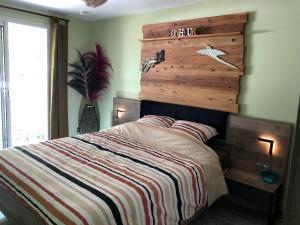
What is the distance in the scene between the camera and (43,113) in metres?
4.02

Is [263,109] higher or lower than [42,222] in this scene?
higher

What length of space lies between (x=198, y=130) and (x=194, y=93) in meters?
0.57

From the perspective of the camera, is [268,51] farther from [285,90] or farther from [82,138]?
[82,138]

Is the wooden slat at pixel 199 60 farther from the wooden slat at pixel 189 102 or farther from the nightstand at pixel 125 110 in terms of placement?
the nightstand at pixel 125 110

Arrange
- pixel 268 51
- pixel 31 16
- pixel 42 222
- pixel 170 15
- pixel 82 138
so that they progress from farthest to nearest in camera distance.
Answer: pixel 31 16 → pixel 170 15 → pixel 82 138 → pixel 268 51 → pixel 42 222

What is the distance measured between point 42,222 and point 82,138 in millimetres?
1342

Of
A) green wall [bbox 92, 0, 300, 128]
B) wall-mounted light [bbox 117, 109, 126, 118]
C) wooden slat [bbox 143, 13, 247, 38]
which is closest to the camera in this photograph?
green wall [bbox 92, 0, 300, 128]

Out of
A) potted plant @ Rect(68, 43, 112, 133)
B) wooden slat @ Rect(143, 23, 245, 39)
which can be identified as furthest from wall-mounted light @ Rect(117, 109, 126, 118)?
wooden slat @ Rect(143, 23, 245, 39)

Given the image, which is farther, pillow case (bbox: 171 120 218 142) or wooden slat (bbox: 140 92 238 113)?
wooden slat (bbox: 140 92 238 113)

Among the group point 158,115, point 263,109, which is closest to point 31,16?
point 158,115

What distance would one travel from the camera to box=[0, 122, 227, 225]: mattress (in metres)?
1.47

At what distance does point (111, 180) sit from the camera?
5.67 feet

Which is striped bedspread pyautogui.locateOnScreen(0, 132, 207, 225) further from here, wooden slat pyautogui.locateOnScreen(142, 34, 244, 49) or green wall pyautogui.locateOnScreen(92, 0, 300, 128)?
wooden slat pyautogui.locateOnScreen(142, 34, 244, 49)

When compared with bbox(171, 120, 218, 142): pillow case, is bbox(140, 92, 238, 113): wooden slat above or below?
above
